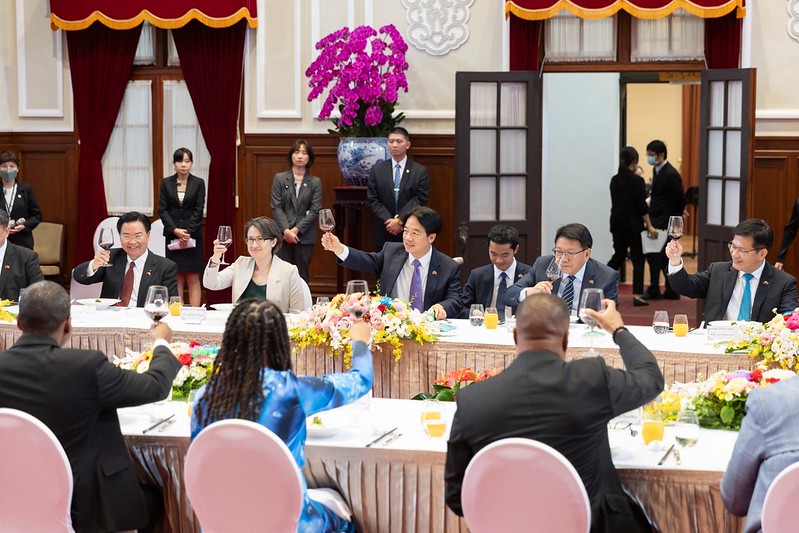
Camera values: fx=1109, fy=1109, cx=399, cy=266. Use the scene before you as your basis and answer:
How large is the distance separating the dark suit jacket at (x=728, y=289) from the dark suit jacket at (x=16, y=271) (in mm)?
3795

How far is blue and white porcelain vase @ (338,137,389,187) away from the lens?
909cm

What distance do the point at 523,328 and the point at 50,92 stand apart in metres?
8.12

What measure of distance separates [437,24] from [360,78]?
1.03 meters

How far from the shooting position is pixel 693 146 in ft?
53.1

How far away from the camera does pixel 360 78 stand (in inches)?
354

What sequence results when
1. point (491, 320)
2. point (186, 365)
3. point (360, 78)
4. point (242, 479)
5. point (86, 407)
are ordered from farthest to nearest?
point (360, 78) → point (491, 320) → point (186, 365) → point (86, 407) → point (242, 479)

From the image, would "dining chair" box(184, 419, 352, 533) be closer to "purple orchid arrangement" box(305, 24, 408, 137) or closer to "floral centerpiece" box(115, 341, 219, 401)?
"floral centerpiece" box(115, 341, 219, 401)

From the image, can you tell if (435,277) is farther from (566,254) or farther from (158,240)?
(158,240)

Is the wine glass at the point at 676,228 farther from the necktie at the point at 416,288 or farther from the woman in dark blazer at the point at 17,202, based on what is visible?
the woman in dark blazer at the point at 17,202

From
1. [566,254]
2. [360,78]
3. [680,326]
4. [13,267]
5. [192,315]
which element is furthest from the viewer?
[360,78]

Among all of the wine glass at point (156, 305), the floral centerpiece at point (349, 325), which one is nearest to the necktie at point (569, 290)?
the floral centerpiece at point (349, 325)

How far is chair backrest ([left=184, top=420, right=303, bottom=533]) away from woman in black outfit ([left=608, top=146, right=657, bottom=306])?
297 inches

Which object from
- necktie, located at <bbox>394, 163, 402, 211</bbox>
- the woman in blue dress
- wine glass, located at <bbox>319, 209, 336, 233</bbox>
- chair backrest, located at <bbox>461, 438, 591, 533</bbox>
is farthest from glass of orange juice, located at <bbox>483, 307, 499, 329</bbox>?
necktie, located at <bbox>394, 163, 402, 211</bbox>

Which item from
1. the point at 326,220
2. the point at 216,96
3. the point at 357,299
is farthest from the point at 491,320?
the point at 216,96
